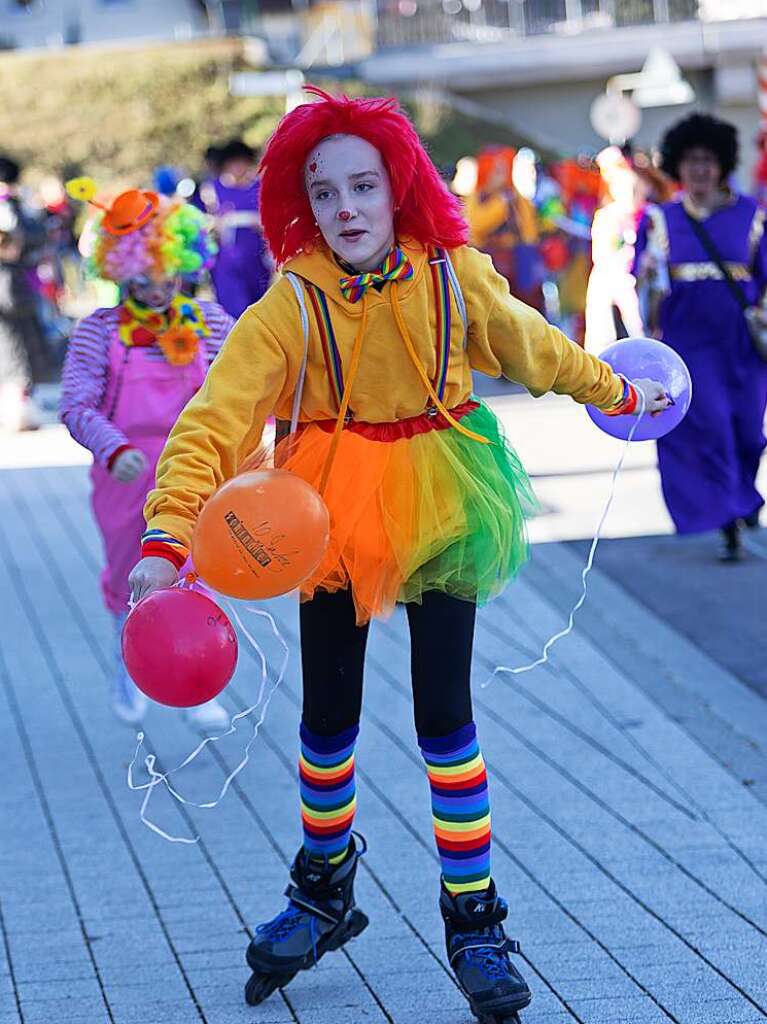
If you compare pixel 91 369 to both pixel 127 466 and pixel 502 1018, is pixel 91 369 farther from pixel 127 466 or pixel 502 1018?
pixel 502 1018

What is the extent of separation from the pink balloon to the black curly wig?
5200 millimetres

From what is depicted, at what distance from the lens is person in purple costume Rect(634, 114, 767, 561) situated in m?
7.85

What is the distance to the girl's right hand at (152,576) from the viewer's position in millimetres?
3322

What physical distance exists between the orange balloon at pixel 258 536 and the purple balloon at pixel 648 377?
0.93 metres

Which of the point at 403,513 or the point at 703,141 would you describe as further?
the point at 703,141

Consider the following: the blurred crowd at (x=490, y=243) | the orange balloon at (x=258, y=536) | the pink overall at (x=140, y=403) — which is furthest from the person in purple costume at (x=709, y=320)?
the orange balloon at (x=258, y=536)

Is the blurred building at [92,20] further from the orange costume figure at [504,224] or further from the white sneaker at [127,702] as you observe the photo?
the white sneaker at [127,702]

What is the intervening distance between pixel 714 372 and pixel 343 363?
15.8ft

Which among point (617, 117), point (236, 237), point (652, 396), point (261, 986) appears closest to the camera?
point (261, 986)

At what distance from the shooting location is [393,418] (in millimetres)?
3637


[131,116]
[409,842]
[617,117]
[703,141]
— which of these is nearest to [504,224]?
[617,117]

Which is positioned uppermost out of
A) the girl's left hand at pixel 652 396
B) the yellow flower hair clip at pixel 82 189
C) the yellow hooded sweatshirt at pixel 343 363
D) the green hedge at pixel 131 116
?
the yellow flower hair clip at pixel 82 189

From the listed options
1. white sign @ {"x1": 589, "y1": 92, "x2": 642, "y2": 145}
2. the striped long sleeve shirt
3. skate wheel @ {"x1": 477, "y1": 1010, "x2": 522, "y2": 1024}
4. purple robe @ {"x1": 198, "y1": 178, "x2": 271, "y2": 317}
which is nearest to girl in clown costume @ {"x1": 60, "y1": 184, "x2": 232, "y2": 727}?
the striped long sleeve shirt

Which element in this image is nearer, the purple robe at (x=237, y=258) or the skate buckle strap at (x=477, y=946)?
the skate buckle strap at (x=477, y=946)
